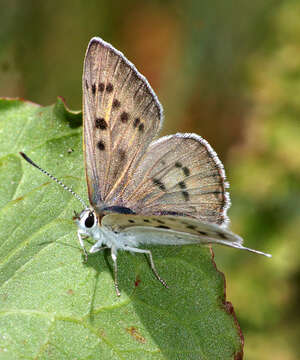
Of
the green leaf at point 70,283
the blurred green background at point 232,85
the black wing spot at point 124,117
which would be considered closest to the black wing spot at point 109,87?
the black wing spot at point 124,117

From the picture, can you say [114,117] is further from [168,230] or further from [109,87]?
[168,230]

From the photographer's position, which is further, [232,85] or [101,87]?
[232,85]

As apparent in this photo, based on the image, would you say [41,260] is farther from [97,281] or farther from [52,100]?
[52,100]

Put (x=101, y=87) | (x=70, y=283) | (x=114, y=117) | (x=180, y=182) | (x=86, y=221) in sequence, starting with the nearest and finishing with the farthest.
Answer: (x=70, y=283), (x=86, y=221), (x=101, y=87), (x=114, y=117), (x=180, y=182)

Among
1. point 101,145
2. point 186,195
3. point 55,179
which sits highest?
point 101,145

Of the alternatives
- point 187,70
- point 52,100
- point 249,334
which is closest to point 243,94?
point 187,70

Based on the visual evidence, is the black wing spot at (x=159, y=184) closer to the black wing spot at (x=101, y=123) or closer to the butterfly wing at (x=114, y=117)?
the butterfly wing at (x=114, y=117)

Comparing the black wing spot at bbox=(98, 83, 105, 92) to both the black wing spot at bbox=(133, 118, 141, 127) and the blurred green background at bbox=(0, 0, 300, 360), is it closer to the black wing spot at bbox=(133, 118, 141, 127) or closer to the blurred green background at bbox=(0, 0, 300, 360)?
the black wing spot at bbox=(133, 118, 141, 127)

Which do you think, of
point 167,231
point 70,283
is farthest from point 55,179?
point 167,231

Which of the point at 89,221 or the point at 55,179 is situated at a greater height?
the point at 55,179
